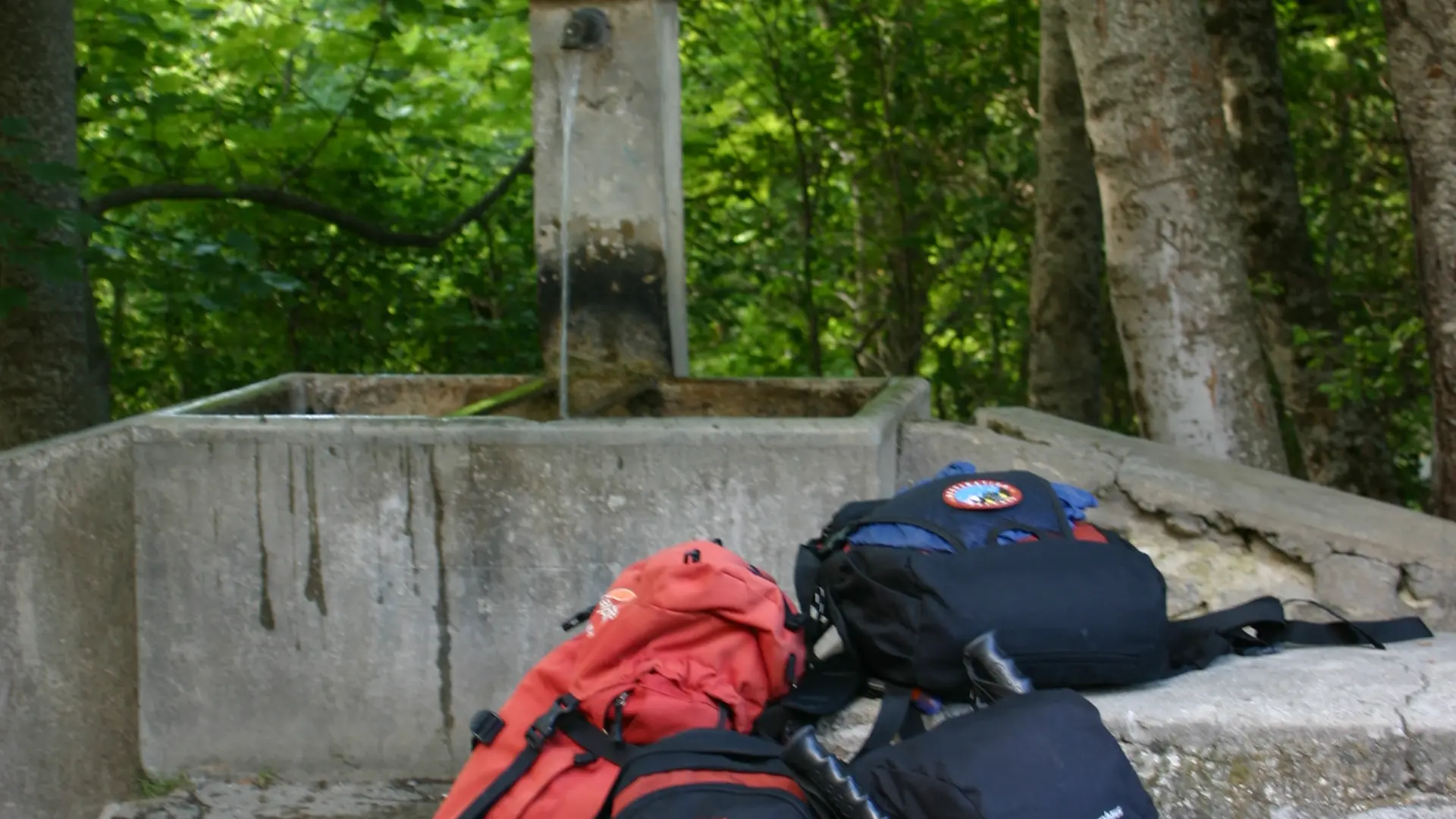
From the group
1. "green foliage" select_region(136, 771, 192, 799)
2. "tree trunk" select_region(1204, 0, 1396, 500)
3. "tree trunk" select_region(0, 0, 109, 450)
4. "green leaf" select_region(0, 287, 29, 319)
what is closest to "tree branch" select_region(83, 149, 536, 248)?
"tree trunk" select_region(0, 0, 109, 450)

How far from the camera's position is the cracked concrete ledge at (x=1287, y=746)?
2.17 m

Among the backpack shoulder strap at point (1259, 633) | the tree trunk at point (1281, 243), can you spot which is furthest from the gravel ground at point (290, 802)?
the tree trunk at point (1281, 243)

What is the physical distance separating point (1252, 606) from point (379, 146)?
6527 mm

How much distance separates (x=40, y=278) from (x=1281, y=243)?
5.56m

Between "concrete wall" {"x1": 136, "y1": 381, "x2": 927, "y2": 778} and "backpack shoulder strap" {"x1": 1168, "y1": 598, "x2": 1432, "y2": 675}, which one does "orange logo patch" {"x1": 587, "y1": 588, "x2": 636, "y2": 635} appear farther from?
"concrete wall" {"x1": 136, "y1": 381, "x2": 927, "y2": 778}

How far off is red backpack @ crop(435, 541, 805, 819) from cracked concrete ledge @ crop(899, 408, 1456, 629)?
1.77 metres

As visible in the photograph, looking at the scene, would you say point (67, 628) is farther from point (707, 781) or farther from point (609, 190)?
point (707, 781)

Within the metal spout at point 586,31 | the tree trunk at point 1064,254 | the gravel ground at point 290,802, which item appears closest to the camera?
the gravel ground at point 290,802

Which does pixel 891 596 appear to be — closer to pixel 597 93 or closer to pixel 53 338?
pixel 597 93

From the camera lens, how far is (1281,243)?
6992mm

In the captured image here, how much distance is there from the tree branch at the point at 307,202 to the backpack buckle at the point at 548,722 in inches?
172

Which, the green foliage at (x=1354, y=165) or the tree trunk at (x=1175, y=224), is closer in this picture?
the tree trunk at (x=1175, y=224)

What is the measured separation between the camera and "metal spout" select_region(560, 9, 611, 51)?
4555mm

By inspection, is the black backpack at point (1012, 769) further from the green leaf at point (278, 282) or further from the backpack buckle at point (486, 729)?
the green leaf at point (278, 282)
